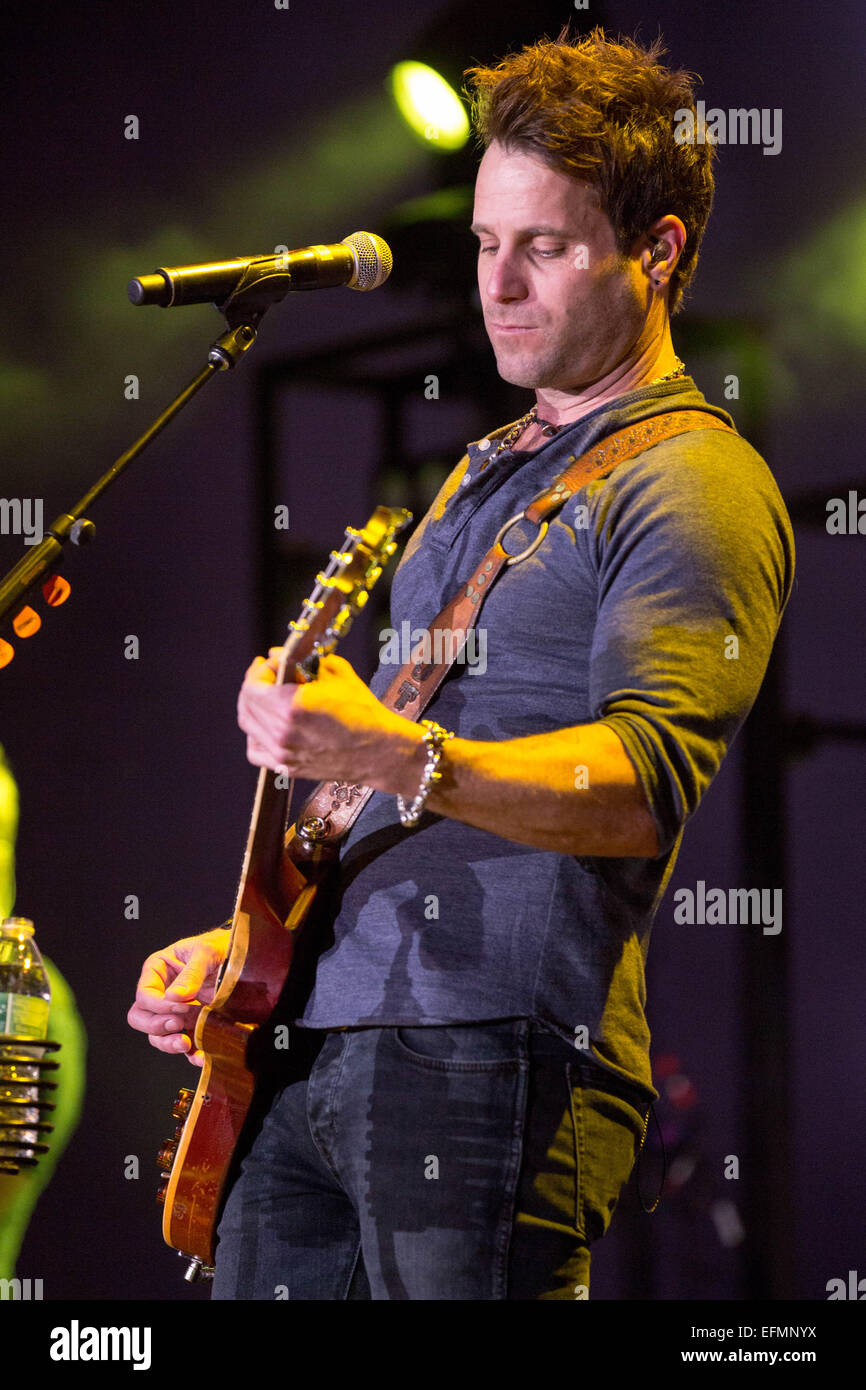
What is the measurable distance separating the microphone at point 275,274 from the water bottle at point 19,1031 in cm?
79

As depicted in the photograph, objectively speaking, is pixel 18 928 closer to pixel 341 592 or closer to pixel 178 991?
pixel 178 991

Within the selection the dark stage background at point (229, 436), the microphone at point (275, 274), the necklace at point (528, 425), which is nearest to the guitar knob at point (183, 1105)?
the necklace at point (528, 425)

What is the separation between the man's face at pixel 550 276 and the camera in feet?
5.49

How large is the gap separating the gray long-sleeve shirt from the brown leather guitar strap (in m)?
0.02

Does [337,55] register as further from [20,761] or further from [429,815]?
[429,815]

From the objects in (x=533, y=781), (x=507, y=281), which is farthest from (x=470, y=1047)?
(x=507, y=281)

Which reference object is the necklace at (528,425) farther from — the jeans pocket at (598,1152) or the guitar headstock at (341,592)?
the jeans pocket at (598,1152)

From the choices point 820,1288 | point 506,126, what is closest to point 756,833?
point 820,1288

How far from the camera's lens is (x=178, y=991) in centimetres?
177

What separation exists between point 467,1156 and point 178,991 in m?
0.52

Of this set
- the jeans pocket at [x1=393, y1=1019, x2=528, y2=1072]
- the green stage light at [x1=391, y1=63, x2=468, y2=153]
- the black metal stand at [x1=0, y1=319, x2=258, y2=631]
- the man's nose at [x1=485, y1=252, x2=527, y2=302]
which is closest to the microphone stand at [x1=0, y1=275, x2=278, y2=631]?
the black metal stand at [x1=0, y1=319, x2=258, y2=631]

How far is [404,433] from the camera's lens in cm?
332
